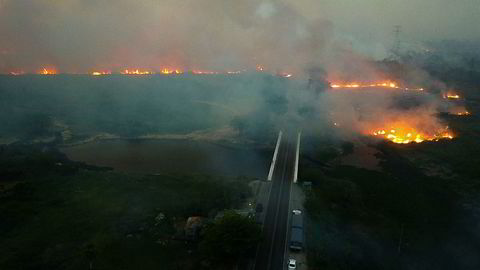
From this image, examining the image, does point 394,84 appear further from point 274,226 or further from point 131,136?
point 274,226

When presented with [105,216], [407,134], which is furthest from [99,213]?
[407,134]

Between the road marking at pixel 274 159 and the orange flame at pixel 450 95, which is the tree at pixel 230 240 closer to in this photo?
the road marking at pixel 274 159

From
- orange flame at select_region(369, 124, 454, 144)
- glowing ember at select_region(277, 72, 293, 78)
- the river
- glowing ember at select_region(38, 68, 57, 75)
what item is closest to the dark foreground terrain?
the river

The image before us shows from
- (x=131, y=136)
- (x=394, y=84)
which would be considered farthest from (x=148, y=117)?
(x=394, y=84)

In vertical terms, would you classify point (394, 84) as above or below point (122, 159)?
above

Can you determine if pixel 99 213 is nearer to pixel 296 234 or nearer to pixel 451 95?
pixel 296 234
